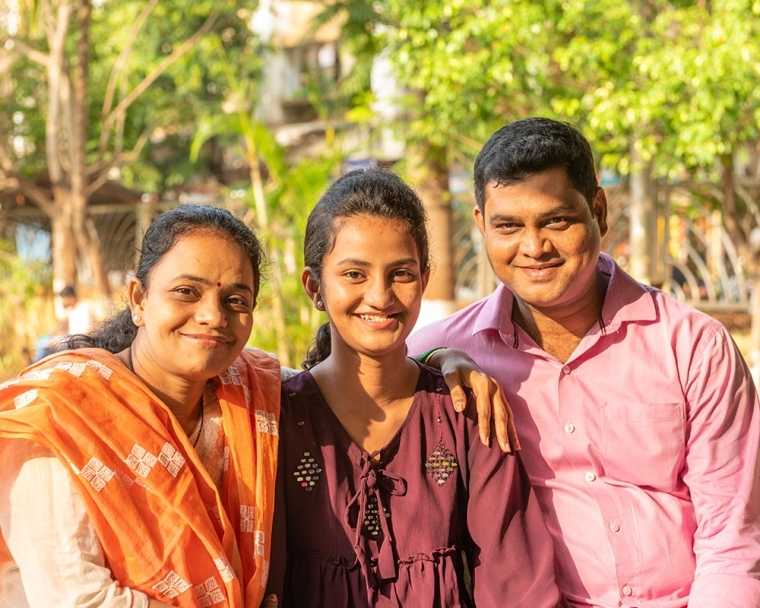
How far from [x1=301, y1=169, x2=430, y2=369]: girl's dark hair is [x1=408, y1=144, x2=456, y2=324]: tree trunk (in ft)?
22.3

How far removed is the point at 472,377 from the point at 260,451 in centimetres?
63

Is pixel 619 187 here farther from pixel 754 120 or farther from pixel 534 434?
pixel 534 434

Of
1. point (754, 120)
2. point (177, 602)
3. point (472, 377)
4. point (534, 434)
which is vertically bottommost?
point (177, 602)

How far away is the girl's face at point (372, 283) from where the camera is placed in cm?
235

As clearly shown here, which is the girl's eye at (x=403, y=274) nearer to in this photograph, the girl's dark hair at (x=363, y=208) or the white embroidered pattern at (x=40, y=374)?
the girl's dark hair at (x=363, y=208)

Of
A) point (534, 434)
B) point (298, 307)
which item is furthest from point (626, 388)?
point (298, 307)

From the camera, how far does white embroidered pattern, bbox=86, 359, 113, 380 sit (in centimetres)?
218

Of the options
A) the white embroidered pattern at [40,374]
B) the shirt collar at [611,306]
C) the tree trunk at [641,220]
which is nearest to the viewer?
the white embroidered pattern at [40,374]

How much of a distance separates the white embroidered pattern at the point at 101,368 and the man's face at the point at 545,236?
1172mm

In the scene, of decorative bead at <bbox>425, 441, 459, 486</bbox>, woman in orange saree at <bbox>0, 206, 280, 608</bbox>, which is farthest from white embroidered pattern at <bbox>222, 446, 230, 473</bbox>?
decorative bead at <bbox>425, 441, 459, 486</bbox>

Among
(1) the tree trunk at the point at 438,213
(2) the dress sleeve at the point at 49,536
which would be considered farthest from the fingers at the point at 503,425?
(1) the tree trunk at the point at 438,213

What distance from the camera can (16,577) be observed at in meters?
2.09

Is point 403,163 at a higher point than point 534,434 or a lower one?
higher

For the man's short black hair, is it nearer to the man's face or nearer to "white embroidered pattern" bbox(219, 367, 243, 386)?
the man's face
